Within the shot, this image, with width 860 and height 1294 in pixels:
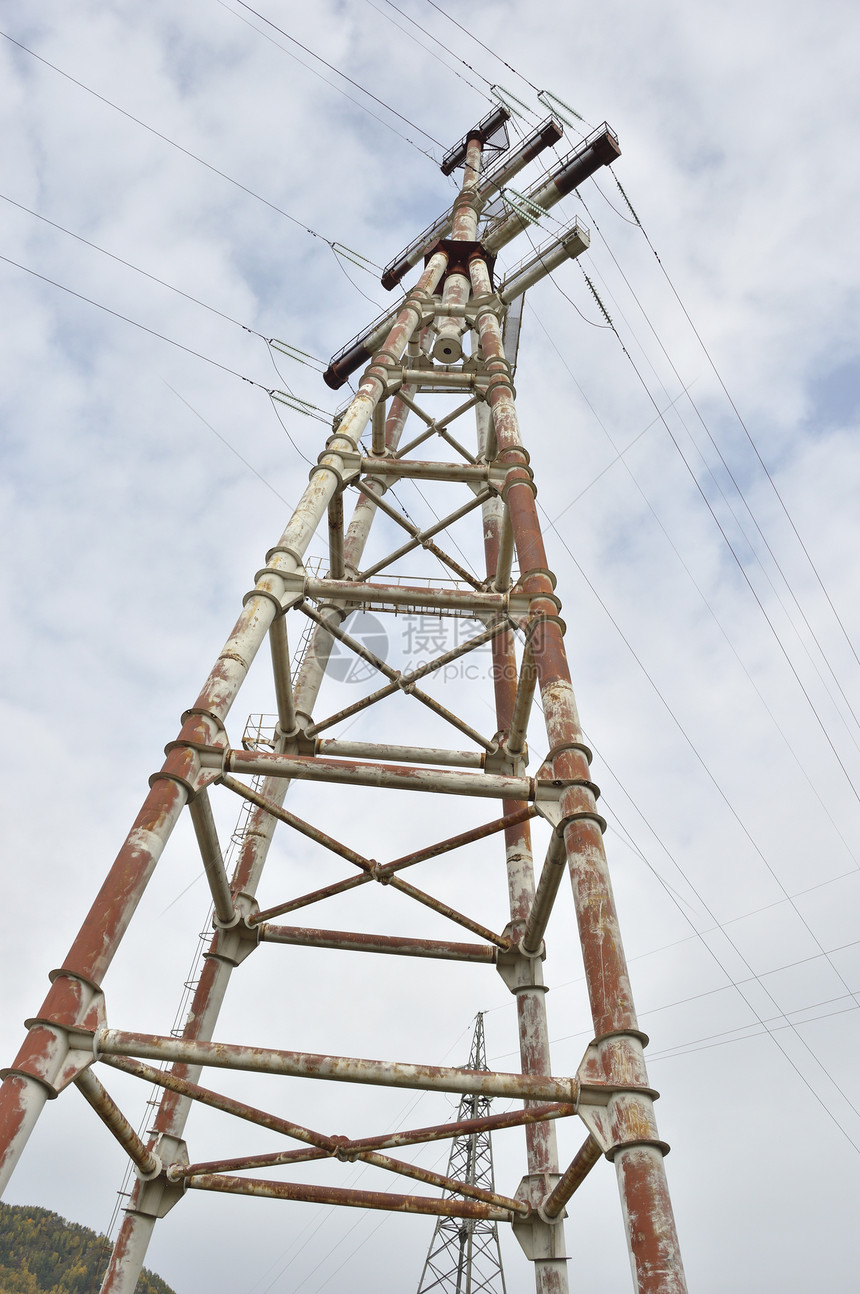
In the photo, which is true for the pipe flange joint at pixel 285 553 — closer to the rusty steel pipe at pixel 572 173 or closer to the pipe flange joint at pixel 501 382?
the pipe flange joint at pixel 501 382

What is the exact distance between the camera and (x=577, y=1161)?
169 inches

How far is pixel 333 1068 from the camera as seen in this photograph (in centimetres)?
425

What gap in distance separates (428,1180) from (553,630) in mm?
3791

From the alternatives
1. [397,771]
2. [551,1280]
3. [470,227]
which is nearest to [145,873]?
[397,771]

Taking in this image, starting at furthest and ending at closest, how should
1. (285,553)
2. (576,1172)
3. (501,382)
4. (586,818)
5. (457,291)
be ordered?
(457,291)
(501,382)
(285,553)
(586,818)
(576,1172)

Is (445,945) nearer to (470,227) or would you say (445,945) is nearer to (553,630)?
(553,630)

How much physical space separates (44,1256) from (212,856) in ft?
133

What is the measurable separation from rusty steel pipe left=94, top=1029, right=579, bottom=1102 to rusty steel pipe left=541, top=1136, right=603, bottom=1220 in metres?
0.32

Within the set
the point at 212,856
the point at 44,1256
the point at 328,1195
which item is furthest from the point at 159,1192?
the point at 44,1256

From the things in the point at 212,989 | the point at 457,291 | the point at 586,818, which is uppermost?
the point at 457,291

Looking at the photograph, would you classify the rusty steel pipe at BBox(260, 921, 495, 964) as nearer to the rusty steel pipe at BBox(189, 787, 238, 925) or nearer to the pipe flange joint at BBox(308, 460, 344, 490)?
the rusty steel pipe at BBox(189, 787, 238, 925)

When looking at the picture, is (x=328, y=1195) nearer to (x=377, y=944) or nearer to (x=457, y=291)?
(x=377, y=944)

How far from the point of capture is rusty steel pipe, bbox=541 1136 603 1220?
4086 millimetres

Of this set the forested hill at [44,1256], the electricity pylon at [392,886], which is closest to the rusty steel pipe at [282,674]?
the electricity pylon at [392,886]
